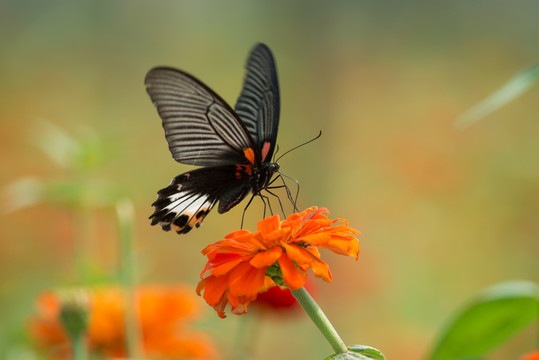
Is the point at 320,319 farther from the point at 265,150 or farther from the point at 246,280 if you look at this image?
the point at 265,150

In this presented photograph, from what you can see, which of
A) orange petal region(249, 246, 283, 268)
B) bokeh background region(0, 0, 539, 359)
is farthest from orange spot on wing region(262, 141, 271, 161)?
bokeh background region(0, 0, 539, 359)

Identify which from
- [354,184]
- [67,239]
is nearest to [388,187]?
[354,184]

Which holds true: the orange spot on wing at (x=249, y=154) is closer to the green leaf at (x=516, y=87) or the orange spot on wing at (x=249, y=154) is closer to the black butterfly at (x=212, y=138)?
the black butterfly at (x=212, y=138)

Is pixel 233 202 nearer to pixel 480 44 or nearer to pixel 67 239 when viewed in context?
pixel 67 239

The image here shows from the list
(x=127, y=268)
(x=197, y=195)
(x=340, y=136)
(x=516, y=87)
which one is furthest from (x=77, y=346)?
(x=340, y=136)

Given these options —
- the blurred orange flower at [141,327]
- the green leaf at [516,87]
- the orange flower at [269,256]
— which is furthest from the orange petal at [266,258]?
the blurred orange flower at [141,327]

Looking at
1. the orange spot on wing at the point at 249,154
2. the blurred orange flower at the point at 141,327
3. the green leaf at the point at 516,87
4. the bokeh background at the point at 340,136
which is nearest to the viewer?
the green leaf at the point at 516,87

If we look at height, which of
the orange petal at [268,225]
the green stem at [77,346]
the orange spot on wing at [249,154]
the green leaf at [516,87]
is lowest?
Result: the orange petal at [268,225]
